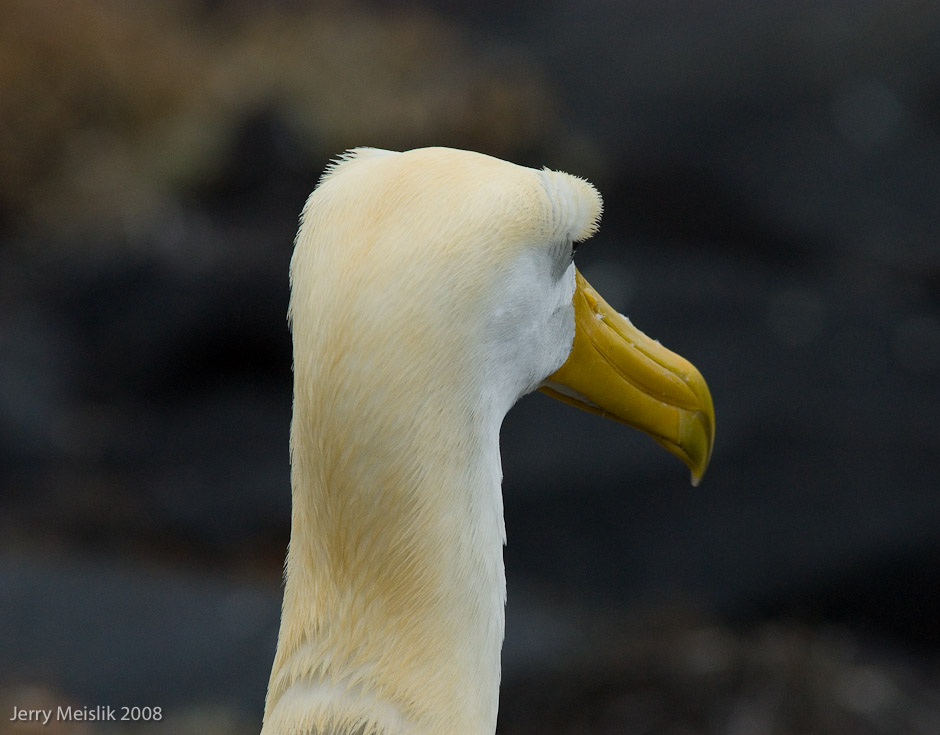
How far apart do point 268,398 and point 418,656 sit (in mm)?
1155

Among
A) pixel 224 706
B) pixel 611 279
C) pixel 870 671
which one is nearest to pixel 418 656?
pixel 611 279

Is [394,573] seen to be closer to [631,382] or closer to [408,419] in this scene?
[408,419]

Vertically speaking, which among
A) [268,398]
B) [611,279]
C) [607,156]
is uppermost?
[607,156]

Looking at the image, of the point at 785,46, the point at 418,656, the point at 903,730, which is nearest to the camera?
the point at 418,656

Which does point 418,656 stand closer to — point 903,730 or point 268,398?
point 268,398

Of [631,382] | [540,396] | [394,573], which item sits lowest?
[394,573]

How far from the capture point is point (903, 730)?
1914 millimetres

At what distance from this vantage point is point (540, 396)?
191cm

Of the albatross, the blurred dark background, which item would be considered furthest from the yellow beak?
the blurred dark background

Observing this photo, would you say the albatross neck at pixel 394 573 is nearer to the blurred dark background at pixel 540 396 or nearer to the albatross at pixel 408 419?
the albatross at pixel 408 419

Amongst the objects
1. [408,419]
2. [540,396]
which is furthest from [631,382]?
[540,396]

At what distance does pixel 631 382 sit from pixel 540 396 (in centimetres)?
82

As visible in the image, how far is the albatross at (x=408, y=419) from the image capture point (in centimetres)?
77

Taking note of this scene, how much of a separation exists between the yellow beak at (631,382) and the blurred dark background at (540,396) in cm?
72
